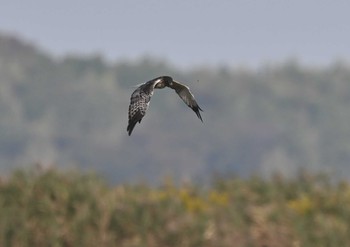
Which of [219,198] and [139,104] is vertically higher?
[219,198]

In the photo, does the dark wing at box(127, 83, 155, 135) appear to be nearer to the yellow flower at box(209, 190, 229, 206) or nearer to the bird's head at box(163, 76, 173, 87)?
the bird's head at box(163, 76, 173, 87)

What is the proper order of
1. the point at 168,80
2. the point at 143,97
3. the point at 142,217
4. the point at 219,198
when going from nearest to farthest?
1. the point at 143,97
2. the point at 168,80
3. the point at 142,217
4. the point at 219,198

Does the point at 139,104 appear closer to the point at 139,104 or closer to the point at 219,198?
the point at 139,104

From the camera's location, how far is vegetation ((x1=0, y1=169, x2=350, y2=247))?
70.3 ft

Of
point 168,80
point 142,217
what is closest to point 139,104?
point 168,80

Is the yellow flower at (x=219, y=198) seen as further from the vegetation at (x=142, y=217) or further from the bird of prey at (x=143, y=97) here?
the bird of prey at (x=143, y=97)

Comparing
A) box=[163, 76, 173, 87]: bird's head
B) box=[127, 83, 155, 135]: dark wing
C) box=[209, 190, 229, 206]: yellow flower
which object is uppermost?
box=[209, 190, 229, 206]: yellow flower

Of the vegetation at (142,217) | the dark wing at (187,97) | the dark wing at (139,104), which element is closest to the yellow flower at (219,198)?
the vegetation at (142,217)

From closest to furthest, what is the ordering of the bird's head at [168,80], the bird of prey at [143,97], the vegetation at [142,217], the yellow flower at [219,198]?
the bird of prey at [143,97], the bird's head at [168,80], the vegetation at [142,217], the yellow flower at [219,198]

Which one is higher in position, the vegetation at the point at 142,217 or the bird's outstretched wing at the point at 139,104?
the vegetation at the point at 142,217

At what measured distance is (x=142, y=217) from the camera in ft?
71.2

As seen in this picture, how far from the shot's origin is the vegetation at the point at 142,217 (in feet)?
70.3

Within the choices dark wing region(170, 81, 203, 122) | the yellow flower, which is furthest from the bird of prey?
the yellow flower

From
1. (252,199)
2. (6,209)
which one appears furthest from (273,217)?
(6,209)
